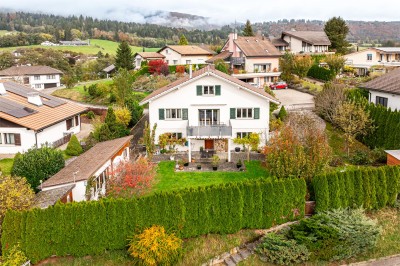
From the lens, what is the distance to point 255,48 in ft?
209

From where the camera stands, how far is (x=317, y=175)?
22797mm

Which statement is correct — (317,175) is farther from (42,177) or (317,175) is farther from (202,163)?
(42,177)

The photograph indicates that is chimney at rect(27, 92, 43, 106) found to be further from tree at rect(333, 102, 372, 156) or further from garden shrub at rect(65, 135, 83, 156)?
tree at rect(333, 102, 372, 156)

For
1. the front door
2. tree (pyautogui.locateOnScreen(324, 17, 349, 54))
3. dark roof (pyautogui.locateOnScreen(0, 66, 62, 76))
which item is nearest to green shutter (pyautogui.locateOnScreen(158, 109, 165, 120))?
the front door

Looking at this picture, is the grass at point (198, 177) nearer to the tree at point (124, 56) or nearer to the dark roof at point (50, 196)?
the dark roof at point (50, 196)

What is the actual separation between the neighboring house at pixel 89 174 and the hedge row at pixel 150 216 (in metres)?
2.76

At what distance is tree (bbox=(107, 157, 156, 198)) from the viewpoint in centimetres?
2311

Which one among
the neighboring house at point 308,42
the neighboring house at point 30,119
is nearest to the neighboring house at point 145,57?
the neighboring house at point 308,42

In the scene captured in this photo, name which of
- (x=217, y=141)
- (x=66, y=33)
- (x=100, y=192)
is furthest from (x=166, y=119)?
(x=66, y=33)

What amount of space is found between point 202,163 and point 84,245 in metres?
14.9

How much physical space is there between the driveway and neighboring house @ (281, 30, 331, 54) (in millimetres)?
24465

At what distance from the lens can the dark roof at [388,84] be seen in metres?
35.7

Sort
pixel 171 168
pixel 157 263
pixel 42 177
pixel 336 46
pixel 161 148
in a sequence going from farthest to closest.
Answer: pixel 336 46
pixel 161 148
pixel 171 168
pixel 42 177
pixel 157 263

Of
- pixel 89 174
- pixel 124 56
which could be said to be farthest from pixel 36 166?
pixel 124 56
